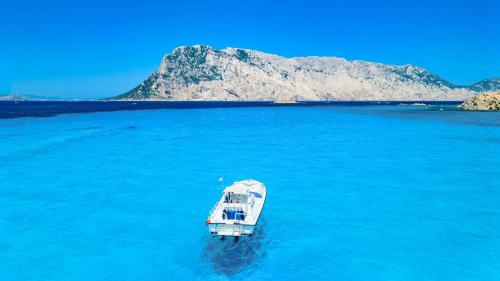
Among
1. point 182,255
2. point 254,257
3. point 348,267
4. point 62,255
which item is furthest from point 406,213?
point 62,255

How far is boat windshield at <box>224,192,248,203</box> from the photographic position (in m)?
25.9

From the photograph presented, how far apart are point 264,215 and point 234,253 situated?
7592 millimetres

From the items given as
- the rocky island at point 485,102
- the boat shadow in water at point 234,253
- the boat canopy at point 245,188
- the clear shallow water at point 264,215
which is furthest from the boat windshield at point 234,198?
the rocky island at point 485,102

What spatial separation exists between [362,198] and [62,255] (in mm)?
25218

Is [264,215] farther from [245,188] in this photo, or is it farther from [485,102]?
[485,102]

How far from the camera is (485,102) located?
162m

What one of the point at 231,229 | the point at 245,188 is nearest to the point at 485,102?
the point at 245,188

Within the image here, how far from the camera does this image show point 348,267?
21797mm

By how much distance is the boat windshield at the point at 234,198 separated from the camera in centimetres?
2586

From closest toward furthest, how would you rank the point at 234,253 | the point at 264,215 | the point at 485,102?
the point at 234,253 < the point at 264,215 < the point at 485,102

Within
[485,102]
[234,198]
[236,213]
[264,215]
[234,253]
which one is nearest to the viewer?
[234,253]

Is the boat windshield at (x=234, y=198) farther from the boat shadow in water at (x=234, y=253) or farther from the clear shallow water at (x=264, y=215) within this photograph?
the clear shallow water at (x=264, y=215)

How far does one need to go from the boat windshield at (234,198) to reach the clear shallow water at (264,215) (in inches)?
107

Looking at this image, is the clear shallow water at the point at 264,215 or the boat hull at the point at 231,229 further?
the boat hull at the point at 231,229
